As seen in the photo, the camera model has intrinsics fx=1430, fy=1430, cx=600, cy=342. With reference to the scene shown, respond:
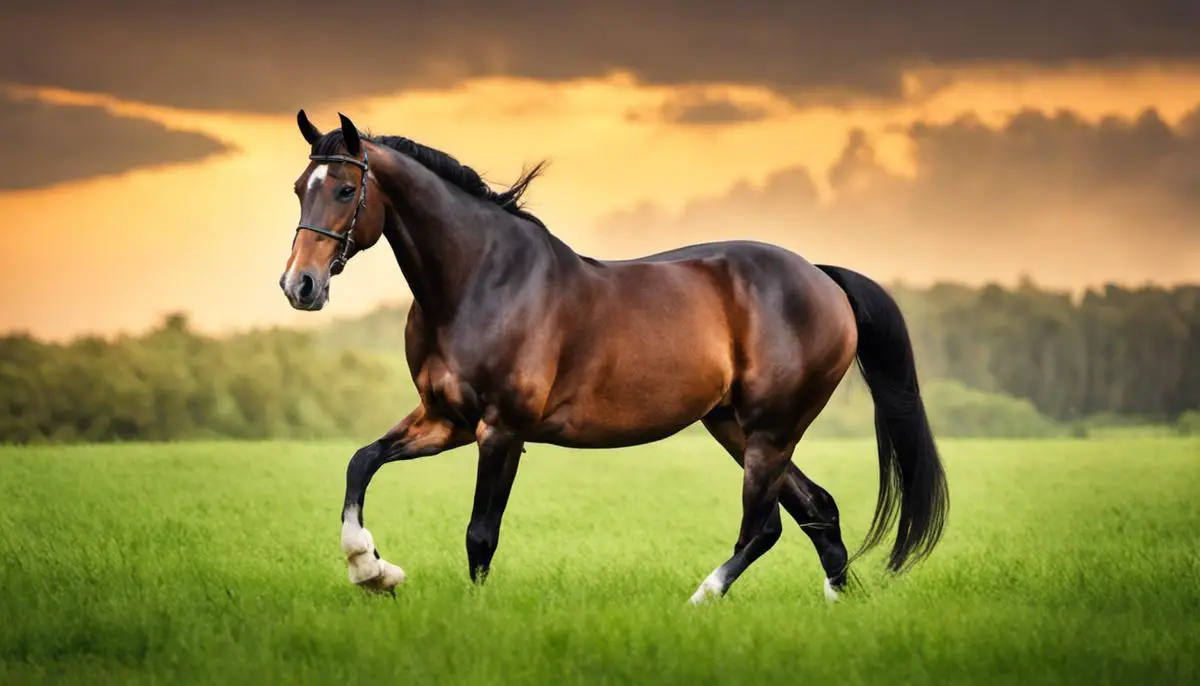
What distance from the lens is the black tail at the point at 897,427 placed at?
901 cm

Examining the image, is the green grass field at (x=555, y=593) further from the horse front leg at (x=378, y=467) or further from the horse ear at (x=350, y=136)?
the horse ear at (x=350, y=136)

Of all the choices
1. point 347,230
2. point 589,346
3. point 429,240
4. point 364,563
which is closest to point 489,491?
point 364,563

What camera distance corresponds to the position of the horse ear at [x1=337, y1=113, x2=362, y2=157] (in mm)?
7230

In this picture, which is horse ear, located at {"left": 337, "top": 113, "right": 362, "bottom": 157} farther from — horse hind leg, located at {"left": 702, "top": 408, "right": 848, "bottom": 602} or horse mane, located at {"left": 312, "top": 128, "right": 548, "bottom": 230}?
horse hind leg, located at {"left": 702, "top": 408, "right": 848, "bottom": 602}

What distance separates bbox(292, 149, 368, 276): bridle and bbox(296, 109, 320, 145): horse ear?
15 centimetres

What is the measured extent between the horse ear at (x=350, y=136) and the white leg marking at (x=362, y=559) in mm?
1848

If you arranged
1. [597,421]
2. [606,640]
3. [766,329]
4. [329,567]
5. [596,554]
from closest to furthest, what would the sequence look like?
[606,640], [597,421], [766,329], [329,567], [596,554]

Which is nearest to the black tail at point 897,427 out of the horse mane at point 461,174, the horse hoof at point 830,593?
the horse hoof at point 830,593

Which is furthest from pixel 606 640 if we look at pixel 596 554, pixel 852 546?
pixel 852 546

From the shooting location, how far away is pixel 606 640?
6570mm

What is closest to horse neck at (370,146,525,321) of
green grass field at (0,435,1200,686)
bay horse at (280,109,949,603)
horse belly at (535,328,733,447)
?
bay horse at (280,109,949,603)

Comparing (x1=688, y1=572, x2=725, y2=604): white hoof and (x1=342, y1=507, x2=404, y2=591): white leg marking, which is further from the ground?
(x1=342, y1=507, x2=404, y2=591): white leg marking

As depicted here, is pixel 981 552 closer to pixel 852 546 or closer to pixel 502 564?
pixel 852 546

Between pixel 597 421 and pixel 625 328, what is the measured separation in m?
0.55
